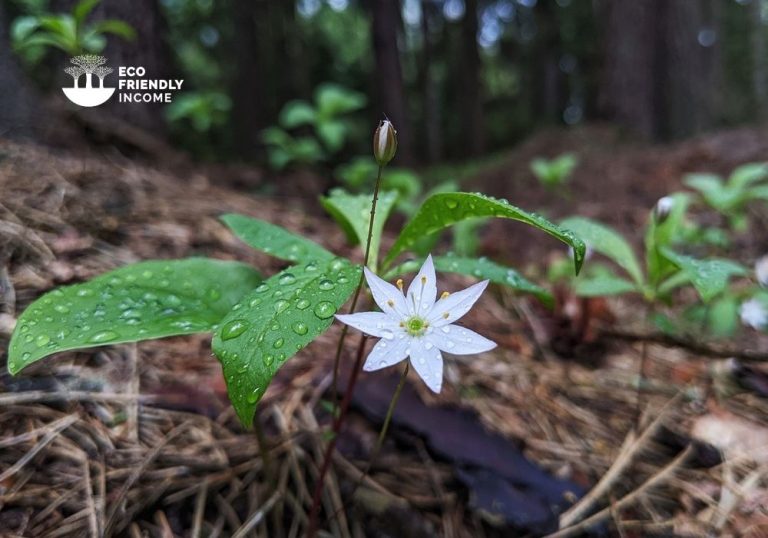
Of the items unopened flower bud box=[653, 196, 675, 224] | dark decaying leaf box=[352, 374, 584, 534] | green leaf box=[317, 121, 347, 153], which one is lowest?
dark decaying leaf box=[352, 374, 584, 534]

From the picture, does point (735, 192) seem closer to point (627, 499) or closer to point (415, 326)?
point (627, 499)

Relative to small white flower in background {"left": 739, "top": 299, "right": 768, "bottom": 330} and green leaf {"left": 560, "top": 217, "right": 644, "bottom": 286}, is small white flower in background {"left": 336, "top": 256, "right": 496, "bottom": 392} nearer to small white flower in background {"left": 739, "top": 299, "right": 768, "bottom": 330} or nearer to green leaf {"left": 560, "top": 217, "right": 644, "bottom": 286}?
green leaf {"left": 560, "top": 217, "right": 644, "bottom": 286}

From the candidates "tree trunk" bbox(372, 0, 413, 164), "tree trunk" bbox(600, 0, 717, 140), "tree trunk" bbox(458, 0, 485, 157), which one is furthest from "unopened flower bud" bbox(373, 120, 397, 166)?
"tree trunk" bbox(458, 0, 485, 157)

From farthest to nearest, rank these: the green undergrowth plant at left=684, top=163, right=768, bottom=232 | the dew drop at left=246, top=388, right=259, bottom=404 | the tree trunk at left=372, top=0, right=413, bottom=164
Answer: the tree trunk at left=372, top=0, right=413, bottom=164 < the green undergrowth plant at left=684, top=163, right=768, bottom=232 < the dew drop at left=246, top=388, right=259, bottom=404

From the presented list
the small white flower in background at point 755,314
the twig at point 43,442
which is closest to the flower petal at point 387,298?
the twig at point 43,442

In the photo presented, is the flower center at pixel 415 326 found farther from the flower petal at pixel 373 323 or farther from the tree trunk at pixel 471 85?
the tree trunk at pixel 471 85

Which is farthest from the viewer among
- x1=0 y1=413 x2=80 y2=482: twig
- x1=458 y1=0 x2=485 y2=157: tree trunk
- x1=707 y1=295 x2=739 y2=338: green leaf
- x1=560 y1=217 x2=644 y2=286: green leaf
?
x1=458 y1=0 x2=485 y2=157: tree trunk

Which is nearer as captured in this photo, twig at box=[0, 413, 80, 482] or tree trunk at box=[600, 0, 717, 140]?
twig at box=[0, 413, 80, 482]
